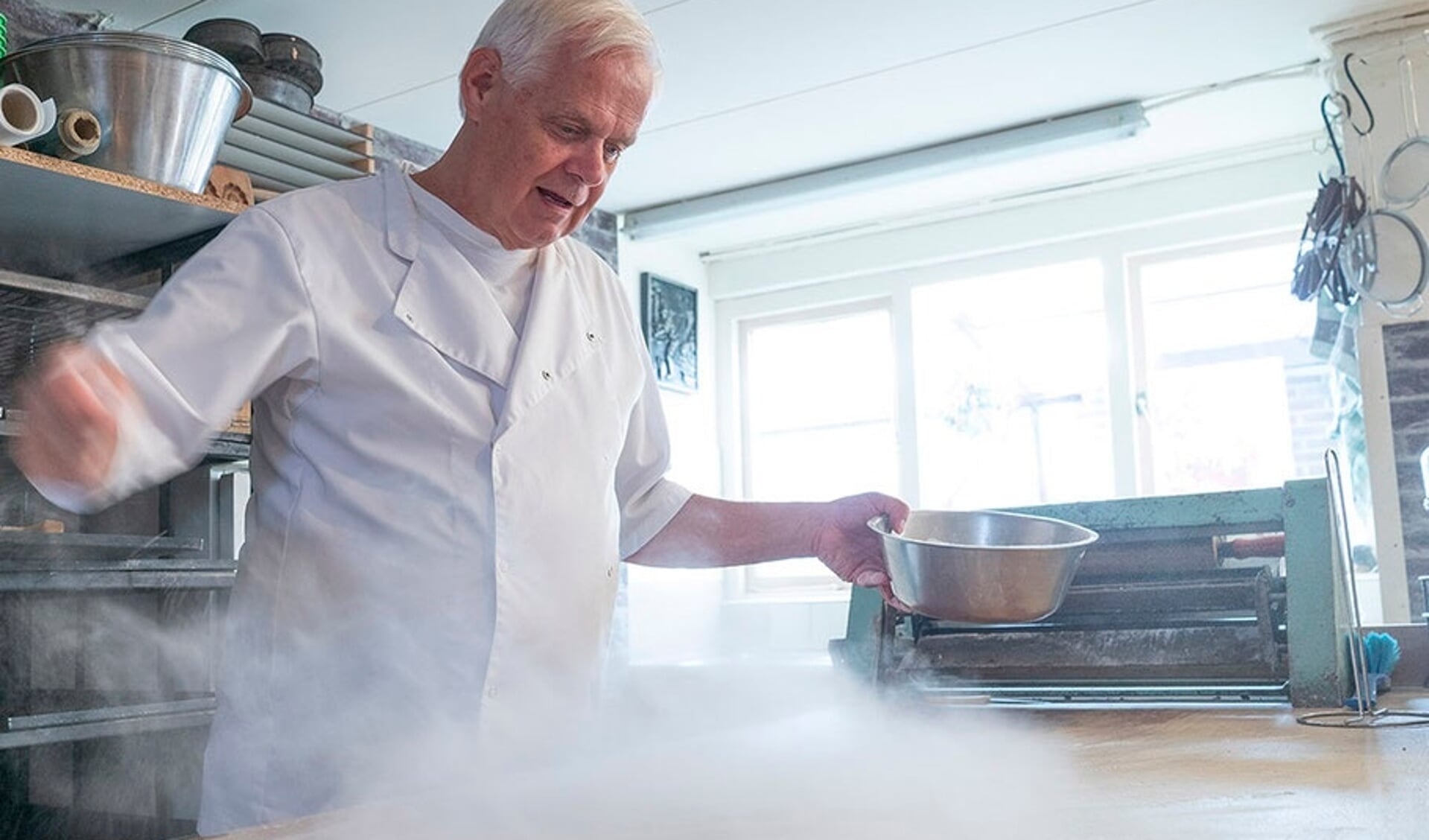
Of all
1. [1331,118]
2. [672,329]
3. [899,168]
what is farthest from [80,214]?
[1331,118]

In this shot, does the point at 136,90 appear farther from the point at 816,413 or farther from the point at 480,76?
the point at 816,413

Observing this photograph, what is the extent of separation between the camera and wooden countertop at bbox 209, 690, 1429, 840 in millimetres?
854

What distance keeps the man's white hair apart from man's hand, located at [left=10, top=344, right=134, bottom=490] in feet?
1.77

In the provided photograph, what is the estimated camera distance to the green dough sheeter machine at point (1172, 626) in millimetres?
1680

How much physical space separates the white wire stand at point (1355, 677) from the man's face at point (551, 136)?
95cm

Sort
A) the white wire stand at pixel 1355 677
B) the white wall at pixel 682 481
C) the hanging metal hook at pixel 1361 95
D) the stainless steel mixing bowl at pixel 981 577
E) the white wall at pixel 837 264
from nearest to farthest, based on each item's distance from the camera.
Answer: the stainless steel mixing bowl at pixel 981 577, the white wire stand at pixel 1355 677, the hanging metal hook at pixel 1361 95, the white wall at pixel 837 264, the white wall at pixel 682 481

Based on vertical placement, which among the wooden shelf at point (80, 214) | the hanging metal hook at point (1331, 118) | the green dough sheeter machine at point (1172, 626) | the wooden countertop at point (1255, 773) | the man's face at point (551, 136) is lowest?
the wooden countertop at point (1255, 773)

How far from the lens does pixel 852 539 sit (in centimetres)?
166

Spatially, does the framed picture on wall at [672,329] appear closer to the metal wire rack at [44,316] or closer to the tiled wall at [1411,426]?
the tiled wall at [1411,426]

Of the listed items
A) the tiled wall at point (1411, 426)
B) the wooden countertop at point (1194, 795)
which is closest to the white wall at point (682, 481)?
the tiled wall at point (1411, 426)

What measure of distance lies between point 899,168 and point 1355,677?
11.3ft

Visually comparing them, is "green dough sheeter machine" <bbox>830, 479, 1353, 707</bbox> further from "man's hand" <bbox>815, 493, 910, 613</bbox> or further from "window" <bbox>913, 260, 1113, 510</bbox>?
"window" <bbox>913, 260, 1113, 510</bbox>

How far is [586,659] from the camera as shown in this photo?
4.95 ft

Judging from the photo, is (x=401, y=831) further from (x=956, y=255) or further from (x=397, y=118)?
(x=956, y=255)
